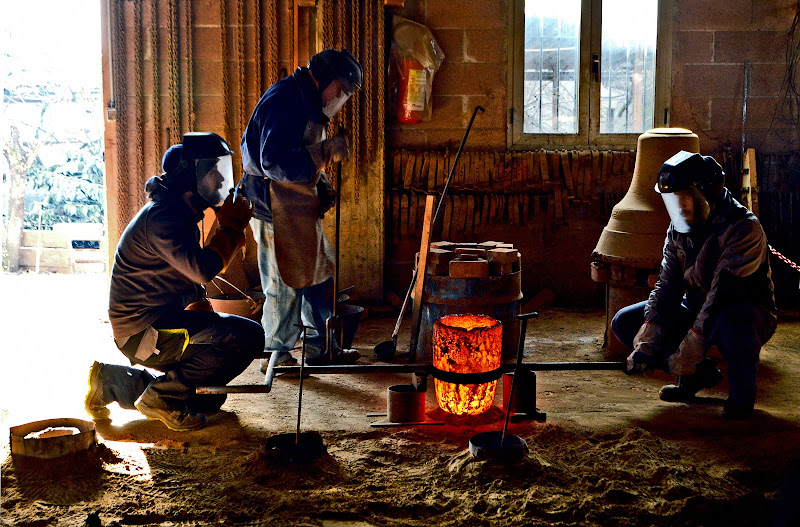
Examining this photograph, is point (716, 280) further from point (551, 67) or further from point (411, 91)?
point (551, 67)

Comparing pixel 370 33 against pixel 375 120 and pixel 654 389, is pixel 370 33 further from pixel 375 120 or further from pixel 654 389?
pixel 654 389

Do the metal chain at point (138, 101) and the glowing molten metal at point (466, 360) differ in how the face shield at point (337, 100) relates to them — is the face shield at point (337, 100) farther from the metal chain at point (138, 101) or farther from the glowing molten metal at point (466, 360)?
the metal chain at point (138, 101)

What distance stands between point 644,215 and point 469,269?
1296 millimetres

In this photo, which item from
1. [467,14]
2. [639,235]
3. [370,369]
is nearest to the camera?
[370,369]

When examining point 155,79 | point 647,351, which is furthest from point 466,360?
point 155,79

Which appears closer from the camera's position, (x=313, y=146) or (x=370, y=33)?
(x=313, y=146)

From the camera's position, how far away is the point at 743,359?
4105 mm

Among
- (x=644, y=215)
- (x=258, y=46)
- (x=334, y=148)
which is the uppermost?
(x=258, y=46)

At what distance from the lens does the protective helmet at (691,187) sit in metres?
4.13

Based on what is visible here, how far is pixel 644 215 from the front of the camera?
531cm

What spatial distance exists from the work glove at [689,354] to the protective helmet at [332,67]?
265 cm

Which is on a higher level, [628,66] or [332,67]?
[628,66]

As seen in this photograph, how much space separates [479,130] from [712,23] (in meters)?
2.43

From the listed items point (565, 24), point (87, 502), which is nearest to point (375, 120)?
point (565, 24)
